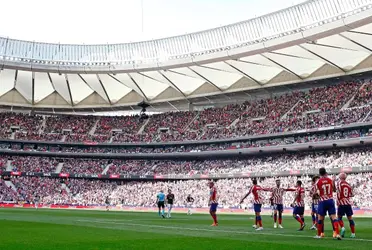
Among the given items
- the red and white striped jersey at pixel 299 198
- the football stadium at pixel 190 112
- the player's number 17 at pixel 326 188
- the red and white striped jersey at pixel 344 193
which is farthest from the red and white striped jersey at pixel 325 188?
the football stadium at pixel 190 112

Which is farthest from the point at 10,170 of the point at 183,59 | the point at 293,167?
the point at 293,167

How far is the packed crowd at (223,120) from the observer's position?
57.2 m

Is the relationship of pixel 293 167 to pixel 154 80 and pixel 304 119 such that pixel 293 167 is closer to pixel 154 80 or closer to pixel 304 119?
pixel 304 119

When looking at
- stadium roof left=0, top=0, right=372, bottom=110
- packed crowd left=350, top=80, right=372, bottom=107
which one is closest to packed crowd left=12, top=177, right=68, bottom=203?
stadium roof left=0, top=0, right=372, bottom=110

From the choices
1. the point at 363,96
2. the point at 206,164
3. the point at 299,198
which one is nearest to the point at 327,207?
the point at 299,198

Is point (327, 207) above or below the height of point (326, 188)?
below

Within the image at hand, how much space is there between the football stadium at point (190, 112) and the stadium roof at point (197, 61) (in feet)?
0.60

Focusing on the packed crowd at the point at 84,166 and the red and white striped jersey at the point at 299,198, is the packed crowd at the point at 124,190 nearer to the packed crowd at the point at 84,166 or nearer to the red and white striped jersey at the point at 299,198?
the packed crowd at the point at 84,166

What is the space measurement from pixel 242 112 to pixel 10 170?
35.0 meters

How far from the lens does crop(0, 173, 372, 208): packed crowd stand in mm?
57219

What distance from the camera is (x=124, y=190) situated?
70188 millimetres

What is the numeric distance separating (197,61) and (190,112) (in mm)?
20153

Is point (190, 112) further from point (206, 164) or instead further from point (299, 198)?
point (299, 198)

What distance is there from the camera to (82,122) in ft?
272
